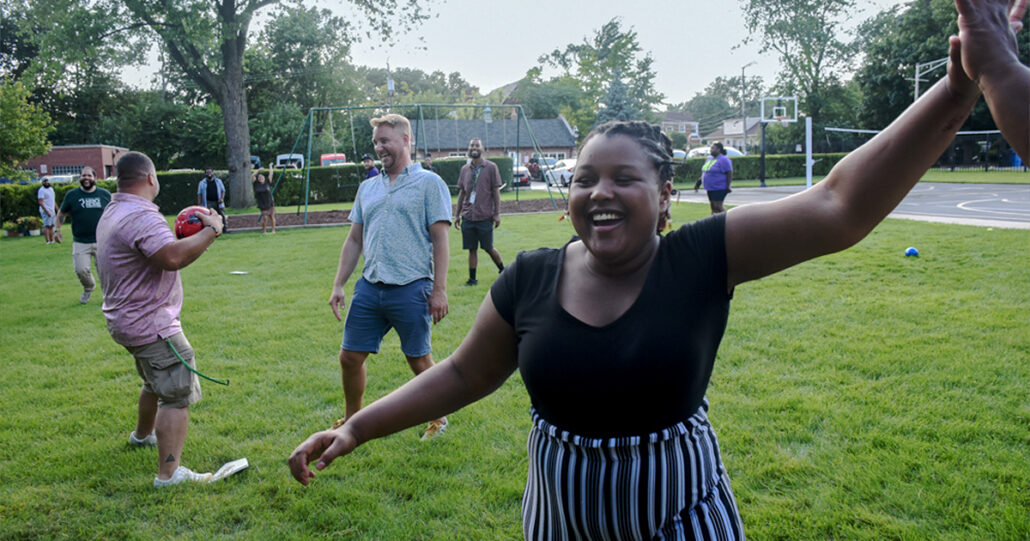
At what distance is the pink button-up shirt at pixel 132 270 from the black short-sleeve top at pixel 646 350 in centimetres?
318

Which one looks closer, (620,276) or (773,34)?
(620,276)

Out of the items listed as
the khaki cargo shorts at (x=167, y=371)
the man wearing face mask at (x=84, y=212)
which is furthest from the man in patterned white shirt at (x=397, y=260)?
the man wearing face mask at (x=84, y=212)

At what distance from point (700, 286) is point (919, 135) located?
0.58m

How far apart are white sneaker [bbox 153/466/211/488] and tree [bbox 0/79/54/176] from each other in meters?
28.8

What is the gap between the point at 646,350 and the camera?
165 centimetres

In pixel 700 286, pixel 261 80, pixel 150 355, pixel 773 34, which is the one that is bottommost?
pixel 150 355

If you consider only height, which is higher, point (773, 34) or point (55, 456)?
point (773, 34)

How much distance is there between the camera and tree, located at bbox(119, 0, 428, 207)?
81.1 feet

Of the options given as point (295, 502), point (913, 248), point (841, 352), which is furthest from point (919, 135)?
point (913, 248)

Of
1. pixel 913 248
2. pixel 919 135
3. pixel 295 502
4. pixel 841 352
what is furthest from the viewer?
pixel 913 248

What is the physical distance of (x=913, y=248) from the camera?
1130cm

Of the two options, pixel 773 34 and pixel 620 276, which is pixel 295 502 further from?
pixel 773 34

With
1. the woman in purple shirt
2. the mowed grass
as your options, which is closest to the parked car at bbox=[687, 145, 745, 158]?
the woman in purple shirt

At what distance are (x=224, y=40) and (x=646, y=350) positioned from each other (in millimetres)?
29202
